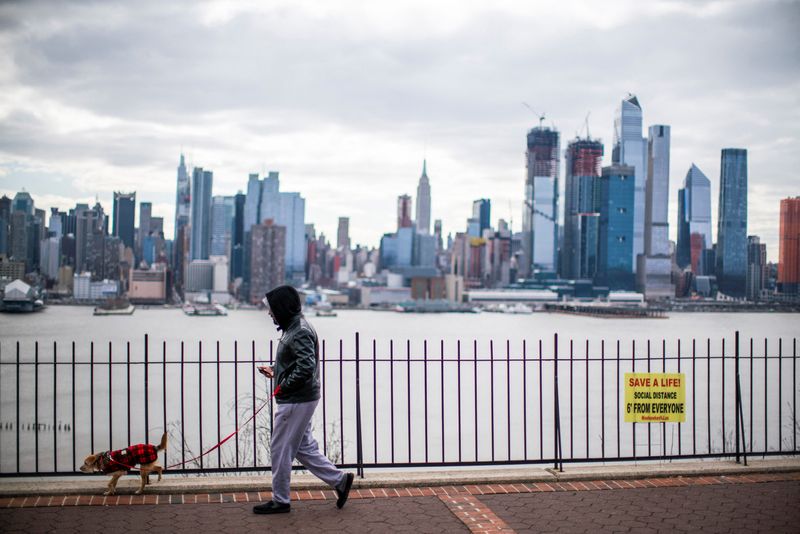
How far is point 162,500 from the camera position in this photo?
20.0 ft

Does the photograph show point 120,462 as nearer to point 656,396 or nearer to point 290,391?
point 290,391

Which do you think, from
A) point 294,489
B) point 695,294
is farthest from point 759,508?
point 695,294

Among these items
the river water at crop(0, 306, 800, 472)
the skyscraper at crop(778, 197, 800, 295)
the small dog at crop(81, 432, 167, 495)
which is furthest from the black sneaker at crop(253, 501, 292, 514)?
the skyscraper at crop(778, 197, 800, 295)

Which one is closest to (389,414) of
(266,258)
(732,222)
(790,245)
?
(790,245)

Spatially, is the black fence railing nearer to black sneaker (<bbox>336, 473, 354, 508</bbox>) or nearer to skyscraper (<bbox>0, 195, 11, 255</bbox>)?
skyscraper (<bbox>0, 195, 11, 255</bbox>)

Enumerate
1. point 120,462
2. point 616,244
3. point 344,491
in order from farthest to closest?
point 616,244, point 120,462, point 344,491

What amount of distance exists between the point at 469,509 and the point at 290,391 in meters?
1.69

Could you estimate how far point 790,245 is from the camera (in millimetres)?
19078

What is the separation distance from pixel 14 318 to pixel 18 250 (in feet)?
7.82

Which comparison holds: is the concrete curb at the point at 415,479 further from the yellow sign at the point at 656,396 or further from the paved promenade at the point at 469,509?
the yellow sign at the point at 656,396

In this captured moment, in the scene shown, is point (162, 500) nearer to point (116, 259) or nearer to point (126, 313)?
point (116, 259)

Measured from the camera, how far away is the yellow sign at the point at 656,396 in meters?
7.45

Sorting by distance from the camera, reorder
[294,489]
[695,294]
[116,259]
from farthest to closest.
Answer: [695,294]
[116,259]
[294,489]

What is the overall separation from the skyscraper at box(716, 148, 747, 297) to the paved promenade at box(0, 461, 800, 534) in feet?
154
